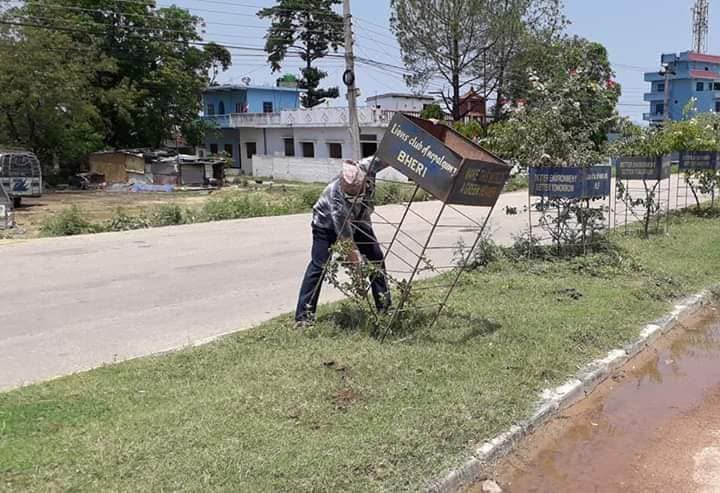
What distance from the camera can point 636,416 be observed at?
15.7 ft

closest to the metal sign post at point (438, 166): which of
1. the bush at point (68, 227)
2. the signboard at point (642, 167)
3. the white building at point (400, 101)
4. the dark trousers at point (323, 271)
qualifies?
the dark trousers at point (323, 271)

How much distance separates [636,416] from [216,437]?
9.77 ft

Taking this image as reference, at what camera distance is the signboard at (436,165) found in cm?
497

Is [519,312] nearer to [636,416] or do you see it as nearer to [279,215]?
[636,416]

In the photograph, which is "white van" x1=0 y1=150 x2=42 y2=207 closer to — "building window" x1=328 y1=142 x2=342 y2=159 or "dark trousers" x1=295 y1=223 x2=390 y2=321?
"building window" x1=328 y1=142 x2=342 y2=159

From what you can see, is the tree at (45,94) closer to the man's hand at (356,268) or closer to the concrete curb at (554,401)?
the man's hand at (356,268)

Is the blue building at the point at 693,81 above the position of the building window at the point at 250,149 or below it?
above

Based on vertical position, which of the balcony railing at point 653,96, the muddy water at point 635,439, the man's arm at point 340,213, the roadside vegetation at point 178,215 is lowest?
the muddy water at point 635,439

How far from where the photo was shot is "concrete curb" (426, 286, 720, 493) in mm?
3588

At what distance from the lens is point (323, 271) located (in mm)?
5859

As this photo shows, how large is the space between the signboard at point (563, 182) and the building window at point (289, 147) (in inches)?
1443

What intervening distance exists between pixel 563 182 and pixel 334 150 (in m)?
33.6

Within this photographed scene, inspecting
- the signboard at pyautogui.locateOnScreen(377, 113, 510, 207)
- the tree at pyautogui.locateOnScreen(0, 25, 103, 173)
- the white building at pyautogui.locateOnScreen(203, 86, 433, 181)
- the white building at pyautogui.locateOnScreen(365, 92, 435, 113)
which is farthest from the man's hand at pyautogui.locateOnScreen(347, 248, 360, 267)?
the white building at pyautogui.locateOnScreen(365, 92, 435, 113)

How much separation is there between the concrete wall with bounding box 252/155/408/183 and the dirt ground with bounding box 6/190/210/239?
8.09 m
